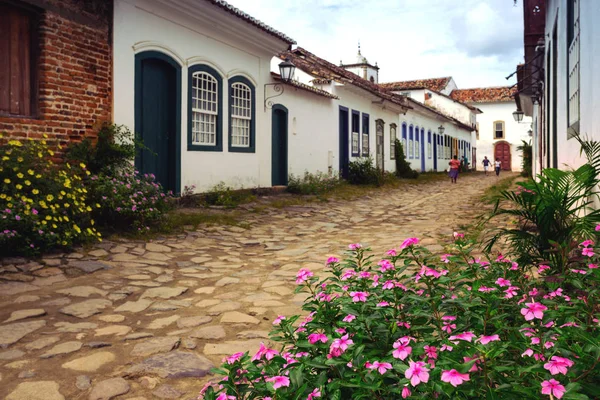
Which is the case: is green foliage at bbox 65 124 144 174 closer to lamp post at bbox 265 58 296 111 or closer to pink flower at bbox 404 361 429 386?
lamp post at bbox 265 58 296 111

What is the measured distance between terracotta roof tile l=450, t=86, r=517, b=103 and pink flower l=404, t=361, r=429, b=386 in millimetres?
52438

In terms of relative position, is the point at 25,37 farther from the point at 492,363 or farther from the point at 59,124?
the point at 492,363

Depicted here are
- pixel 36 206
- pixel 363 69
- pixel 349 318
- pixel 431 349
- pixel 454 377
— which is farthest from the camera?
pixel 363 69

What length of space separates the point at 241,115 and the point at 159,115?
9.07 feet

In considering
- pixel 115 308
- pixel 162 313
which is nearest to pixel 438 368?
pixel 162 313

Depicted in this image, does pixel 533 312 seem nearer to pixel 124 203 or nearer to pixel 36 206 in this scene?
pixel 36 206

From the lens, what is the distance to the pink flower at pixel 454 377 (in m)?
1.57

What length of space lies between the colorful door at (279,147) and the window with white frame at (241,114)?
1.54 m

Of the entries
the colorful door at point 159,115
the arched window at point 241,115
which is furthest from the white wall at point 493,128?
the colorful door at point 159,115

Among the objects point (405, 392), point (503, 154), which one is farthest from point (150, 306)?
point (503, 154)

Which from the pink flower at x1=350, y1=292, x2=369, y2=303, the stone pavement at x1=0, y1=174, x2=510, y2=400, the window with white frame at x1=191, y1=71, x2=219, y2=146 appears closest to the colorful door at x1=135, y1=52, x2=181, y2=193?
the window with white frame at x1=191, y1=71, x2=219, y2=146

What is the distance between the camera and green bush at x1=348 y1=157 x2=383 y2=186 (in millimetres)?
19297

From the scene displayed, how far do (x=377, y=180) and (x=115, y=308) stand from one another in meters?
15.4

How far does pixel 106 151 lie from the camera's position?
8.59 meters
